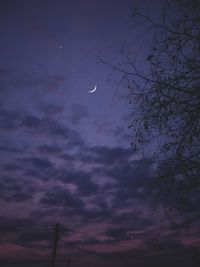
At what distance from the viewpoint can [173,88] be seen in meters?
6.57

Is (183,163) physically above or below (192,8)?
below

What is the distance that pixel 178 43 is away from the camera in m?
6.71

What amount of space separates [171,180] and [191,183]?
357mm

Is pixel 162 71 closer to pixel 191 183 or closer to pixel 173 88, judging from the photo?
pixel 173 88

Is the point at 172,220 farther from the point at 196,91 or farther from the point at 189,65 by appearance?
the point at 189,65

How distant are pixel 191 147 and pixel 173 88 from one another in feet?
3.35

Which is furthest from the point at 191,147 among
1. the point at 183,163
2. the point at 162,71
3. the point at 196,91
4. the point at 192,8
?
the point at 192,8

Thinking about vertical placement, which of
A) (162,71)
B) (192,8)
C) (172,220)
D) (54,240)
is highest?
(54,240)

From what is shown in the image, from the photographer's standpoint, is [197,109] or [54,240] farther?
[54,240]

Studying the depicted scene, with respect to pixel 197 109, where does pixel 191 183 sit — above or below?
below

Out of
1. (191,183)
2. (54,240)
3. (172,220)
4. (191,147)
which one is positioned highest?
(54,240)

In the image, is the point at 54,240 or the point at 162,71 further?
the point at 54,240

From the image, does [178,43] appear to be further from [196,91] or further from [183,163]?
[183,163]

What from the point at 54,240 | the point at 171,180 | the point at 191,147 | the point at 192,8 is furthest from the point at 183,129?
the point at 54,240
